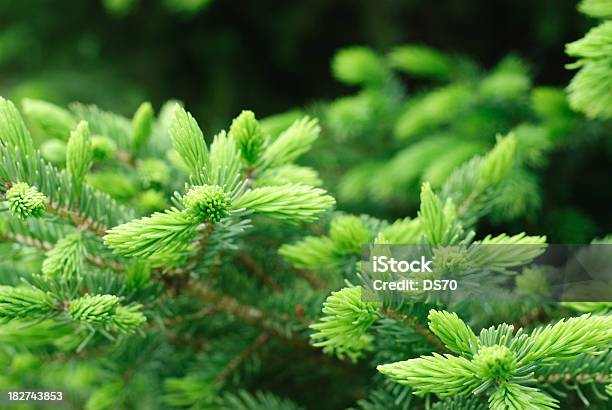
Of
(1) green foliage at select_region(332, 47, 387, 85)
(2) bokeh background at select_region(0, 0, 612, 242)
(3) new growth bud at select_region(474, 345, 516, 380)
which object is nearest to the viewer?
(3) new growth bud at select_region(474, 345, 516, 380)

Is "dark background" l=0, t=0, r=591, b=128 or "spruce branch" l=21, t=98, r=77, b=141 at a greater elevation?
"dark background" l=0, t=0, r=591, b=128

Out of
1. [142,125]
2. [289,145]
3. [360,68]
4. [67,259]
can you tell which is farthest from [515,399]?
[360,68]

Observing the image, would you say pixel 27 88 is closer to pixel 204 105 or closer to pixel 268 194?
pixel 204 105

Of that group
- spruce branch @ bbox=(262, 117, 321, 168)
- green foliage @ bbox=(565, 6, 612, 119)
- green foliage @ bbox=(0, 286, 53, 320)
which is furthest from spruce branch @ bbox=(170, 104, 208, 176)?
green foliage @ bbox=(565, 6, 612, 119)

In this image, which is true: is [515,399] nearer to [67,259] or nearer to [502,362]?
[502,362]

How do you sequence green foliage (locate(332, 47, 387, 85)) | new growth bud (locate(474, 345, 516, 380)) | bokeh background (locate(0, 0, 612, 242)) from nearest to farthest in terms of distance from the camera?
new growth bud (locate(474, 345, 516, 380)), green foliage (locate(332, 47, 387, 85)), bokeh background (locate(0, 0, 612, 242))

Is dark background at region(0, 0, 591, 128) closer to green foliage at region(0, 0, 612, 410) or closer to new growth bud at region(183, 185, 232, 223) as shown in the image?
green foliage at region(0, 0, 612, 410)

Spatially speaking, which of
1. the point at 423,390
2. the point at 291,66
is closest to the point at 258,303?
the point at 423,390

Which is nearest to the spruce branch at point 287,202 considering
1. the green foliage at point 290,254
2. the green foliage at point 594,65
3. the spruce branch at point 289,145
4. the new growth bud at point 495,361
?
the green foliage at point 290,254
